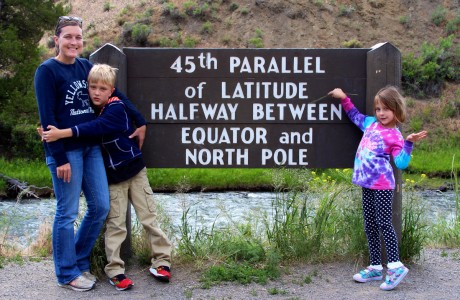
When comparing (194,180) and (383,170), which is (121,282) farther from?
(194,180)

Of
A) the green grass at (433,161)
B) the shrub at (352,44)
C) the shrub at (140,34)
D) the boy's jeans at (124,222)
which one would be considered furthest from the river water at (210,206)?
the shrub at (140,34)

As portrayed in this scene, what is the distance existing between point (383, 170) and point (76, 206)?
233 cm

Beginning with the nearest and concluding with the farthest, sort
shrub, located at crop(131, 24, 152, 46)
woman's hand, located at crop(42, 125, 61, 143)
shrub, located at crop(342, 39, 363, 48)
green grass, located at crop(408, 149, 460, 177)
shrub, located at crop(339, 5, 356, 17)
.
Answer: woman's hand, located at crop(42, 125, 61, 143) < green grass, located at crop(408, 149, 460, 177) < shrub, located at crop(342, 39, 363, 48) < shrub, located at crop(131, 24, 152, 46) < shrub, located at crop(339, 5, 356, 17)

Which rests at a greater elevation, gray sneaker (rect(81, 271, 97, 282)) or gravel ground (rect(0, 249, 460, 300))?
gray sneaker (rect(81, 271, 97, 282))

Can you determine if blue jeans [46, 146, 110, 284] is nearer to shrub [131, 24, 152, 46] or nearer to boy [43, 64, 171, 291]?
boy [43, 64, 171, 291]

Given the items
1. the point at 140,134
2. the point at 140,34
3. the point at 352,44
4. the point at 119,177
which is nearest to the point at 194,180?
the point at 140,134

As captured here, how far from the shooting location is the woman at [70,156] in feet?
16.9

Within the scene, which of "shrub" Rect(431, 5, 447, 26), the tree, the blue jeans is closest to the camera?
the blue jeans

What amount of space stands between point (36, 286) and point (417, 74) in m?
22.5

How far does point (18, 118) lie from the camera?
19531 mm

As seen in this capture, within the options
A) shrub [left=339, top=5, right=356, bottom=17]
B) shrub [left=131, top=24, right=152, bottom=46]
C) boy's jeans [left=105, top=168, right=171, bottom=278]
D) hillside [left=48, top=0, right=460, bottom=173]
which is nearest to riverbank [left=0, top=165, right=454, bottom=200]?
boy's jeans [left=105, top=168, right=171, bottom=278]

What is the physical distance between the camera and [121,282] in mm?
5410

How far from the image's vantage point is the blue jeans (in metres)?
5.27

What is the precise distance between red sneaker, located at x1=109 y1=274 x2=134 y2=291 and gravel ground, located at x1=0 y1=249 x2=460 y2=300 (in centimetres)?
4
